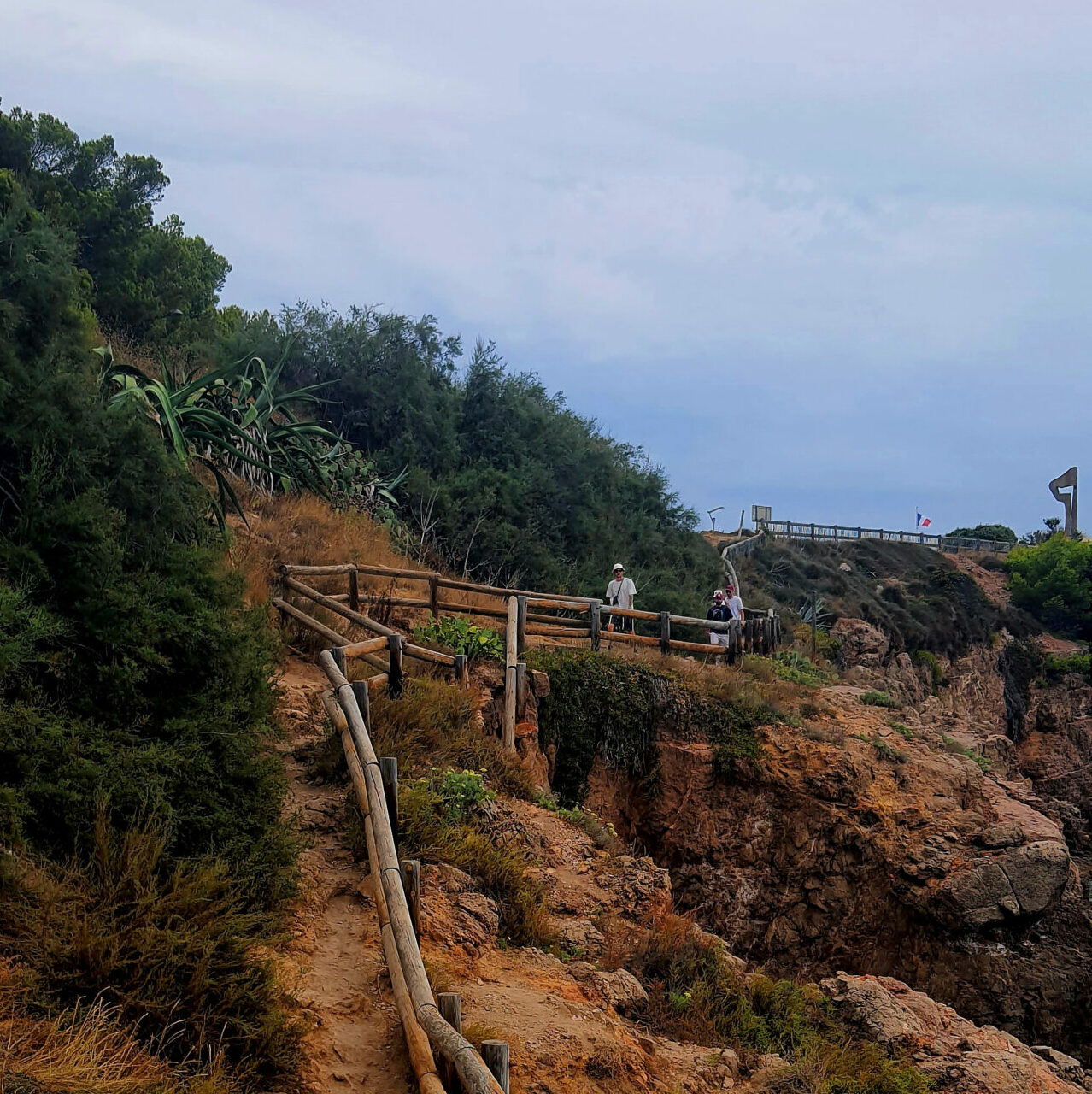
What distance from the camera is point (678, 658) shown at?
14484mm

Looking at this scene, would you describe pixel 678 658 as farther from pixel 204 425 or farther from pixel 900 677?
pixel 900 677

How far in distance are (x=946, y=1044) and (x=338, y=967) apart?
4.85m

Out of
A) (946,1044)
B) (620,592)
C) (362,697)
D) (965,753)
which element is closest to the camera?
(362,697)

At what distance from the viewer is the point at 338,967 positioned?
5457mm

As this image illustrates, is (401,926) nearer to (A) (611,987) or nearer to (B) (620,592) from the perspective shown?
(A) (611,987)

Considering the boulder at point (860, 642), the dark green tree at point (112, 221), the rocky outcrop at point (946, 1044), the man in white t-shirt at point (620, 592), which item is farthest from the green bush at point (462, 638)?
the boulder at point (860, 642)

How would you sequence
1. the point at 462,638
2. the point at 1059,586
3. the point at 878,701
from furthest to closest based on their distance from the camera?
the point at 1059,586, the point at 878,701, the point at 462,638

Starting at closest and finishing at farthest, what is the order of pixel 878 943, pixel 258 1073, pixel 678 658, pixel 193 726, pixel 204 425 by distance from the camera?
pixel 258 1073, pixel 193 726, pixel 204 425, pixel 878 943, pixel 678 658

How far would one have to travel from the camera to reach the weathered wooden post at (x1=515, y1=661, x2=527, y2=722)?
11.0 m

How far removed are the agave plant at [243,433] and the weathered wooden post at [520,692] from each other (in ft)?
11.3

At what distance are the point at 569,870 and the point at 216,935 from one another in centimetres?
407

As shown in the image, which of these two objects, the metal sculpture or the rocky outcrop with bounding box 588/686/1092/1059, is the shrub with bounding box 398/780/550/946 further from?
the metal sculpture

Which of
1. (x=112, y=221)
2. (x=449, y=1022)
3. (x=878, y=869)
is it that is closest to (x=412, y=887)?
(x=449, y=1022)

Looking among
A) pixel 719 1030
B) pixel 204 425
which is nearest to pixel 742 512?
pixel 204 425
